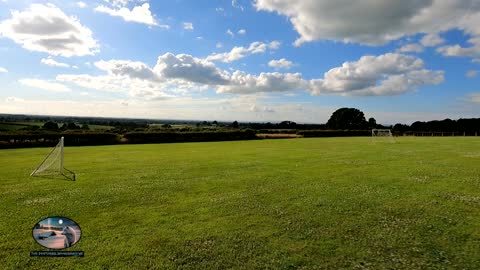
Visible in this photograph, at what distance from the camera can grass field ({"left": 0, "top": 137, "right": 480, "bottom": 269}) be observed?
8078 millimetres

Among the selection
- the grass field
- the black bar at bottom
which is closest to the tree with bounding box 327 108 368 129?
the grass field

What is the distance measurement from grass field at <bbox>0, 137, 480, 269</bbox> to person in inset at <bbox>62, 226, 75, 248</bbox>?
0.38 metres

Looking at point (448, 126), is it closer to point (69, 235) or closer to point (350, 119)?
point (350, 119)

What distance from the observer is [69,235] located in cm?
859

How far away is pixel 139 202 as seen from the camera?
13.3m

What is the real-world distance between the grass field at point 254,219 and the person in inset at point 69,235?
378mm

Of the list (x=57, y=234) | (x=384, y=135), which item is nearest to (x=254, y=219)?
(x=57, y=234)

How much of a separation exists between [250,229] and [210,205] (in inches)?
120

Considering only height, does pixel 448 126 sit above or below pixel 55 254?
above

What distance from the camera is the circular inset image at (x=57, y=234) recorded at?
8.44 meters

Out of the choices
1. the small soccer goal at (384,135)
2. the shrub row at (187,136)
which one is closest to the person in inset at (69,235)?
the shrub row at (187,136)

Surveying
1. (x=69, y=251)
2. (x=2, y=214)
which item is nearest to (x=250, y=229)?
(x=69, y=251)

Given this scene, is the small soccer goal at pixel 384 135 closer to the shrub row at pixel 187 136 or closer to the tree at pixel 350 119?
the shrub row at pixel 187 136

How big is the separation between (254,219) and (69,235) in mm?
5279
